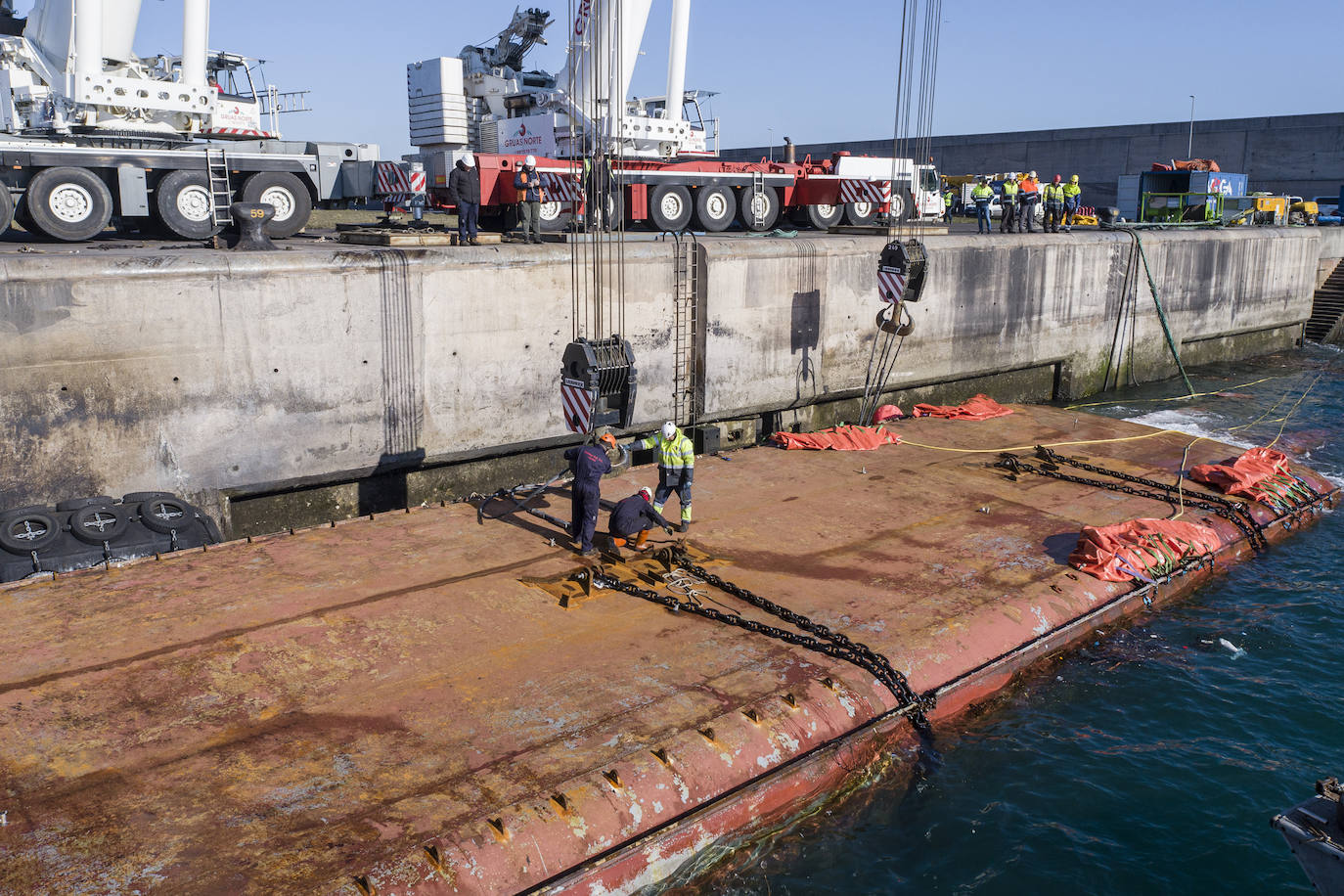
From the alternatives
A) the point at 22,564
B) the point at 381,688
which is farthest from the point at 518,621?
the point at 22,564

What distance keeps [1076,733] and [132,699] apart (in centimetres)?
627

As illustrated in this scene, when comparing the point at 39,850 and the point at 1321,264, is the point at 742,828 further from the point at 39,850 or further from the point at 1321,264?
the point at 1321,264

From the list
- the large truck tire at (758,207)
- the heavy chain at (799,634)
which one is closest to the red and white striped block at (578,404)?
the heavy chain at (799,634)

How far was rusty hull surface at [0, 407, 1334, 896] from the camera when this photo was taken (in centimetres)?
473

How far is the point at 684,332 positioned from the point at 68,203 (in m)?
7.55

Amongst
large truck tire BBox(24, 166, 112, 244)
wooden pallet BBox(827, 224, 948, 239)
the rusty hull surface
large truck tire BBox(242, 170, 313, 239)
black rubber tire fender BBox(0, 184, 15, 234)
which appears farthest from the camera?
wooden pallet BBox(827, 224, 948, 239)

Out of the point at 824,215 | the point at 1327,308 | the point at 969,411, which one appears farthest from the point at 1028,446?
the point at 1327,308

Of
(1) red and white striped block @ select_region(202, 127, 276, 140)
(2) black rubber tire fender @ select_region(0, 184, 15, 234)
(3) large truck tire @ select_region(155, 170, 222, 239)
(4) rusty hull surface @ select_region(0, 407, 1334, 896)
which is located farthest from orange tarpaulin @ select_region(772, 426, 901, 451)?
(2) black rubber tire fender @ select_region(0, 184, 15, 234)

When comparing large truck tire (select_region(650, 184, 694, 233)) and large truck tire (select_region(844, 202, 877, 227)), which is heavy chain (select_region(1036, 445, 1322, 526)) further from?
large truck tire (select_region(844, 202, 877, 227))

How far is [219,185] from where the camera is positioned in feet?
41.7

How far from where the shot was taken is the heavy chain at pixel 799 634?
6.64m

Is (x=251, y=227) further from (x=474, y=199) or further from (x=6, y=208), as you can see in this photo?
(x=6, y=208)

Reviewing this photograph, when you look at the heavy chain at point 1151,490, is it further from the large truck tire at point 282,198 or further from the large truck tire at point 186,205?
the large truck tire at point 186,205

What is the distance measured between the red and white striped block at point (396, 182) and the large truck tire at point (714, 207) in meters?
4.93
